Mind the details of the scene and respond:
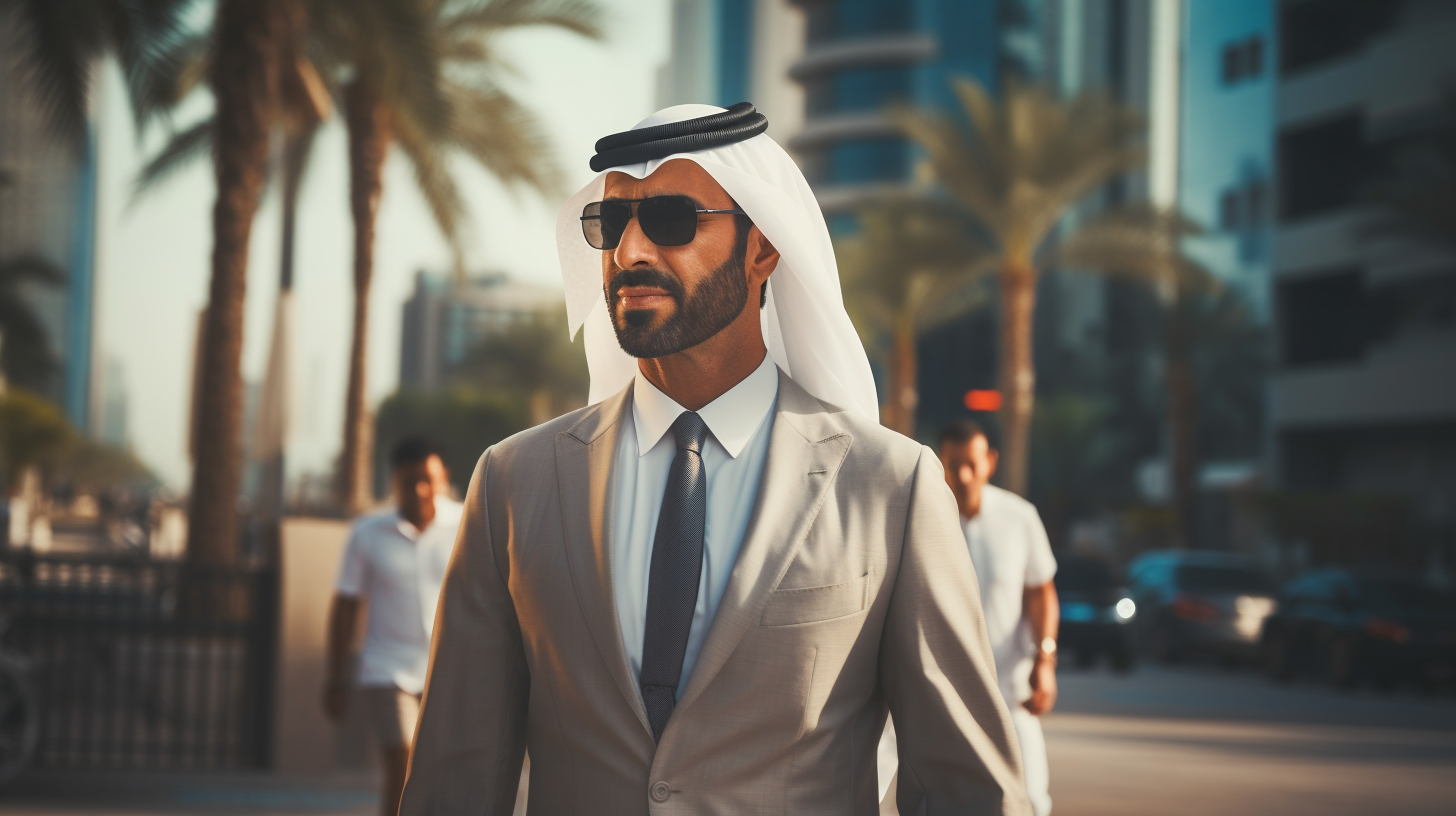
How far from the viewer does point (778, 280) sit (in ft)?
8.52

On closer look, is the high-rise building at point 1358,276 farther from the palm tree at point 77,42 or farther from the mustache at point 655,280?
the mustache at point 655,280

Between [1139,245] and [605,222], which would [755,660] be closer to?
[605,222]

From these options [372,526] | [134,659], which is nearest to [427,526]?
[372,526]

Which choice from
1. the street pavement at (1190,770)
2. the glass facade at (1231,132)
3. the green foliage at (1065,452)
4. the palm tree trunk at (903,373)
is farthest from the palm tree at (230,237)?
the green foliage at (1065,452)

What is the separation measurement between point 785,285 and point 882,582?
21.9 inches

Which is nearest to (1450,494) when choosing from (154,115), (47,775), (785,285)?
(154,115)

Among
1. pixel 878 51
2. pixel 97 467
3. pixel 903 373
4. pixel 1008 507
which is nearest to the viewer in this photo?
pixel 1008 507

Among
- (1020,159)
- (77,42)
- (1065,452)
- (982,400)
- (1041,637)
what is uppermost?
(1020,159)

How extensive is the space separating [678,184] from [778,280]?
268 millimetres

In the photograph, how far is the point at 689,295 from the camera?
7.73ft

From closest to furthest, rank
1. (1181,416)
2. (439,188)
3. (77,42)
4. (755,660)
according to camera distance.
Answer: (755,660), (77,42), (439,188), (1181,416)

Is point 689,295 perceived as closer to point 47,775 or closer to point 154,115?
point 47,775

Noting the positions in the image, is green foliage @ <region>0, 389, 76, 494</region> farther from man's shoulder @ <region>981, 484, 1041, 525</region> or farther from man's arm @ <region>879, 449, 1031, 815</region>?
man's arm @ <region>879, 449, 1031, 815</region>

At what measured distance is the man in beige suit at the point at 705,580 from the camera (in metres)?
2.16
